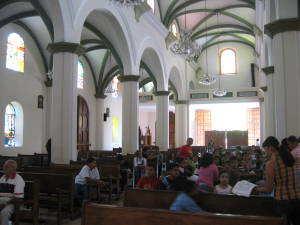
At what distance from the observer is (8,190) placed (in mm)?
5113

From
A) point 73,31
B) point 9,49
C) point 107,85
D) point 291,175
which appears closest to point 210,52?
point 107,85

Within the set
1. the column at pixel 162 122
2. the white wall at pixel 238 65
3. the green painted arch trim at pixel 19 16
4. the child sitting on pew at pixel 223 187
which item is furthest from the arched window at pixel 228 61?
the child sitting on pew at pixel 223 187

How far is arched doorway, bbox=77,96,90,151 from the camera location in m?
21.2

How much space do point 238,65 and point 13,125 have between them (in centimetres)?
2003

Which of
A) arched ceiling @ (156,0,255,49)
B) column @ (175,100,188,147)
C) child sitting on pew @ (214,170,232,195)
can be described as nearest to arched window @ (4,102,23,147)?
arched ceiling @ (156,0,255,49)

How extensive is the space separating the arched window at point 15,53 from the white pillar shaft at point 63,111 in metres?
7.13

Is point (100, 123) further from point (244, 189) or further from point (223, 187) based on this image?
point (244, 189)

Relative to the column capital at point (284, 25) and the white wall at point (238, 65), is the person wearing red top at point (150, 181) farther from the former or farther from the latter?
the white wall at point (238, 65)

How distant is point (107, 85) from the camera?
75.0 feet

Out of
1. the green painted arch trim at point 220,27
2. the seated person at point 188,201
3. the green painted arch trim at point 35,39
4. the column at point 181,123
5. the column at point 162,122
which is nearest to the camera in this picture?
the seated person at point 188,201

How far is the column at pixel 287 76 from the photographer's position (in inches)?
318

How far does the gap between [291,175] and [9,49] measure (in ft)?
49.0

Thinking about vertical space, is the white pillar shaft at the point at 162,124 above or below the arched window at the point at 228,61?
below

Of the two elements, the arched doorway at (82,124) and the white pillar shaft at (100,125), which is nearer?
the arched doorway at (82,124)
